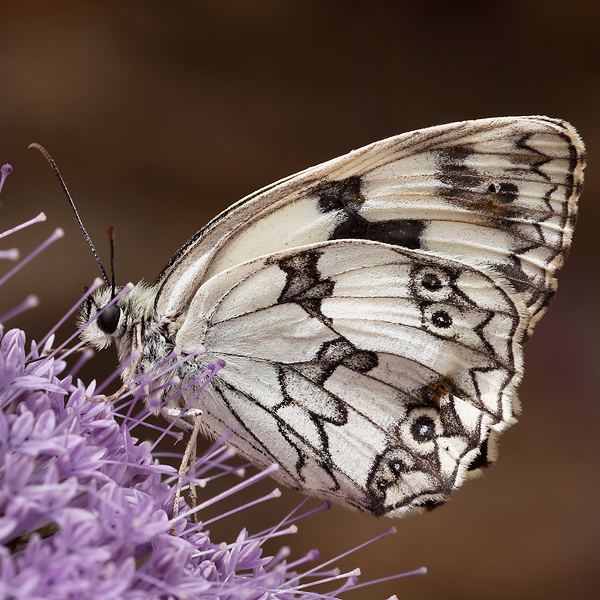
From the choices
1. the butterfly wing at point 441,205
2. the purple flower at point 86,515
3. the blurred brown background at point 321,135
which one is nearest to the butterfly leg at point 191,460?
the purple flower at point 86,515

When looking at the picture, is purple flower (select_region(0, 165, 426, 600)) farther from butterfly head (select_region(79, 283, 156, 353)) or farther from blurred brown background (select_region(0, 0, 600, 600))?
blurred brown background (select_region(0, 0, 600, 600))

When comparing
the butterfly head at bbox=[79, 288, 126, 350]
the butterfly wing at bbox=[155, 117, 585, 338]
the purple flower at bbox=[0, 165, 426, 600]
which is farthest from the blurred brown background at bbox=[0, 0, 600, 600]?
the purple flower at bbox=[0, 165, 426, 600]

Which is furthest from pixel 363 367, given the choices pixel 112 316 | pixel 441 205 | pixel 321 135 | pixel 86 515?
pixel 321 135

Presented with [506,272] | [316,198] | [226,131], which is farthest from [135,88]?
[506,272]

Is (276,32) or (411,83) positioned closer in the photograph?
(276,32)

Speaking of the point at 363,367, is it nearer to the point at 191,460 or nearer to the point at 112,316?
the point at 191,460

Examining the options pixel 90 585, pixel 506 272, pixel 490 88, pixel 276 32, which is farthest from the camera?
pixel 490 88

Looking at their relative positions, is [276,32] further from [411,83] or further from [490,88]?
[490,88]
